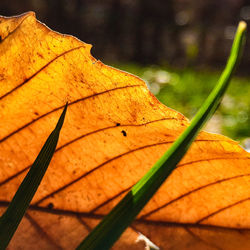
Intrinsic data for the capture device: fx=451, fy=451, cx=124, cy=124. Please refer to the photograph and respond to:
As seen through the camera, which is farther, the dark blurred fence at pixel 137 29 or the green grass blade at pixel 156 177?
the dark blurred fence at pixel 137 29

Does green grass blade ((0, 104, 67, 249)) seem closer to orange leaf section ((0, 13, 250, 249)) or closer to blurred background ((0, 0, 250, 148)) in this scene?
orange leaf section ((0, 13, 250, 249))

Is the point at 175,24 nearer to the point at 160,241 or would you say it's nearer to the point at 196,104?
the point at 196,104

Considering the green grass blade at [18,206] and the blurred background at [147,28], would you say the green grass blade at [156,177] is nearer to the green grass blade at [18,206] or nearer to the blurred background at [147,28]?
the green grass blade at [18,206]

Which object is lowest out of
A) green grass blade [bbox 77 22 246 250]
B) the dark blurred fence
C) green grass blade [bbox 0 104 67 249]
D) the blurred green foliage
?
green grass blade [bbox 0 104 67 249]

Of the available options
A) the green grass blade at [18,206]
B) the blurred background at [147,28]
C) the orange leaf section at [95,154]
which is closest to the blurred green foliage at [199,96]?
the blurred background at [147,28]

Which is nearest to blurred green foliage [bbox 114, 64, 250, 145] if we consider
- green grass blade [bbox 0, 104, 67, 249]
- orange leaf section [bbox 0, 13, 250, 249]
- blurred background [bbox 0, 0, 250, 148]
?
blurred background [bbox 0, 0, 250, 148]

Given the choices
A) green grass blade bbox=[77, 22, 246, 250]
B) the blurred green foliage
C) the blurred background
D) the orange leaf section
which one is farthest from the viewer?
the blurred background

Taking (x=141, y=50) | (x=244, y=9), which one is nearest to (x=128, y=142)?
(x=141, y=50)
